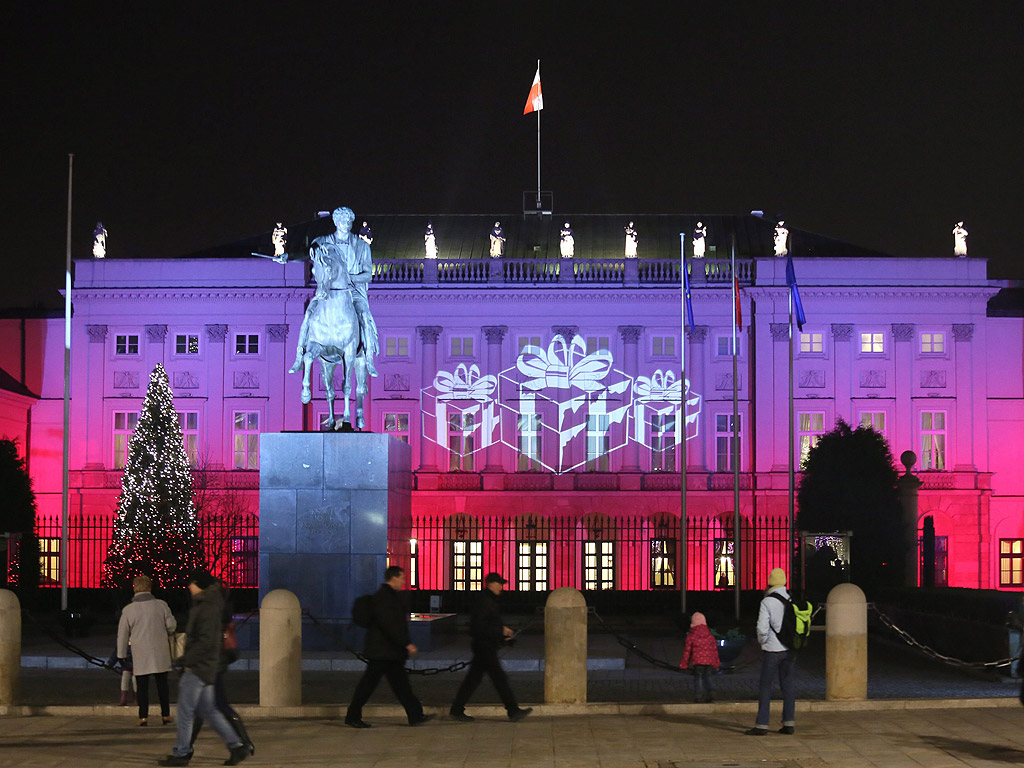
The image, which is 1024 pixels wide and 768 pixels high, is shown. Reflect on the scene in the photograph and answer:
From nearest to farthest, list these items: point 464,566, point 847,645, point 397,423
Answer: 1. point 847,645
2. point 464,566
3. point 397,423

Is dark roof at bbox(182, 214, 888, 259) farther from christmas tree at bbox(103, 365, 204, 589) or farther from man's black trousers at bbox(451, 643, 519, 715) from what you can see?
man's black trousers at bbox(451, 643, 519, 715)

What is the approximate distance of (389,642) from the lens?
632 inches

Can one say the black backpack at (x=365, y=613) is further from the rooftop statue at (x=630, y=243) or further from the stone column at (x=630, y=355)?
the rooftop statue at (x=630, y=243)

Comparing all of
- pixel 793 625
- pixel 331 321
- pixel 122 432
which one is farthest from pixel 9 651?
pixel 122 432

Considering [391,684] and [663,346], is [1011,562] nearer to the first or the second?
[663,346]

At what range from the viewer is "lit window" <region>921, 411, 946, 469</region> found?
6588cm

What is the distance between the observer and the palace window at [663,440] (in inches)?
2581

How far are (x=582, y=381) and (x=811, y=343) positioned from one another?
1022 centimetres

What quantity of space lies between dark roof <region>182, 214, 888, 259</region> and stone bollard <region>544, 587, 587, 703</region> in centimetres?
5115

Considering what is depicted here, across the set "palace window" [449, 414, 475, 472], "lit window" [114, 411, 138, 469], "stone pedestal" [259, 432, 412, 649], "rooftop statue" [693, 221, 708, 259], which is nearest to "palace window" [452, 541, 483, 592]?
"palace window" [449, 414, 475, 472]

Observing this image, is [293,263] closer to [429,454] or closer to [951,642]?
[429,454]

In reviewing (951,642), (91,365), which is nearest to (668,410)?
(91,365)

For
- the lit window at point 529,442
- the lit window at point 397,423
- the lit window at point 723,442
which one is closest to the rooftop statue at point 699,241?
the lit window at point 723,442

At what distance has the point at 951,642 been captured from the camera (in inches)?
1056
